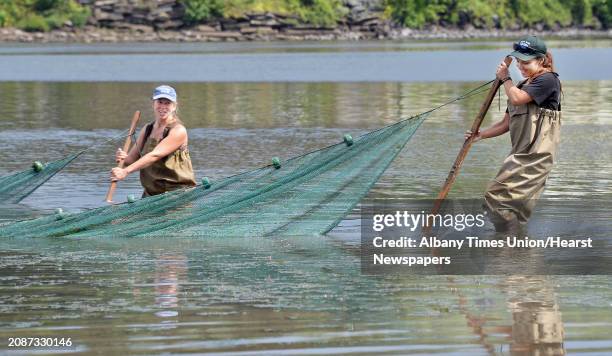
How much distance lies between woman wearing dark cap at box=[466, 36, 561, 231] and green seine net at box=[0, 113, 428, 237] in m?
0.99

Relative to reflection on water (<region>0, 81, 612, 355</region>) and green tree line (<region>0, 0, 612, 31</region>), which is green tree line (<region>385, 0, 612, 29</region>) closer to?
green tree line (<region>0, 0, 612, 31</region>)

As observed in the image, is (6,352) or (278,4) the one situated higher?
(6,352)

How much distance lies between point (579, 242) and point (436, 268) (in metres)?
1.53

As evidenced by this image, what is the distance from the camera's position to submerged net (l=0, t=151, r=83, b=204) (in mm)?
12219

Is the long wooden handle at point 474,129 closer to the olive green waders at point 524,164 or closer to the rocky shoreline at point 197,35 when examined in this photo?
the olive green waders at point 524,164

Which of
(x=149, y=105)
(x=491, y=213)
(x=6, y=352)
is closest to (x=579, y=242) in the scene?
(x=491, y=213)

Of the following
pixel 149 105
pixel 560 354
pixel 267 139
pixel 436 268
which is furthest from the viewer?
pixel 149 105

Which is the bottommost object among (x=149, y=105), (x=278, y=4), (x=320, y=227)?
(x=278, y=4)

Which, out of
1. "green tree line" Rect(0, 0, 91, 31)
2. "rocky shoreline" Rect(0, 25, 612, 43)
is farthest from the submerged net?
"green tree line" Rect(0, 0, 91, 31)

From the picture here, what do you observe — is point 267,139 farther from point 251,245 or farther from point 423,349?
point 423,349

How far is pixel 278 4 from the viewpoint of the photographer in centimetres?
12169

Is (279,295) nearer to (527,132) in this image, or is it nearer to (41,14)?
(527,132)

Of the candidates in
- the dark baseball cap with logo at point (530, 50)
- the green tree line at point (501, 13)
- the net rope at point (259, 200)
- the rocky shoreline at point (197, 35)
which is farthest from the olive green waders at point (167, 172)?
the green tree line at point (501, 13)

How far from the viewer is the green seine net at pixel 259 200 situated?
11.5 meters
